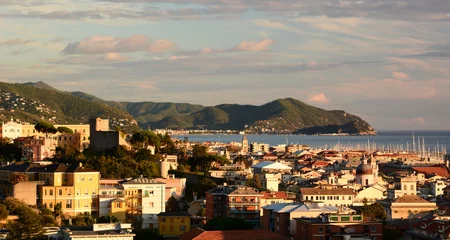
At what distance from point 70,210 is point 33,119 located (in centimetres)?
9141

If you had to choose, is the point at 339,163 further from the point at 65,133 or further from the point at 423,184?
the point at 65,133

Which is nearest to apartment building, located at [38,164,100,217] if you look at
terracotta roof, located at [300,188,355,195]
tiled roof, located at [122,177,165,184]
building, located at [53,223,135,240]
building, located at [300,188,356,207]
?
tiled roof, located at [122,177,165,184]

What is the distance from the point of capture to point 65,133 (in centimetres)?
9488

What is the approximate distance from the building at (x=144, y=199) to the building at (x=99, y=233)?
1294 cm

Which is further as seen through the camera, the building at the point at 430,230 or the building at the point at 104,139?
the building at the point at 104,139

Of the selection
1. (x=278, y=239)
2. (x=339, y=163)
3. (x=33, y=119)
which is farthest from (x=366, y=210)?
(x=33, y=119)

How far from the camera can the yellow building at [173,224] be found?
68.3 metres

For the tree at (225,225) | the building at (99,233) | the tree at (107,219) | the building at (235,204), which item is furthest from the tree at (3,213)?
the building at (235,204)

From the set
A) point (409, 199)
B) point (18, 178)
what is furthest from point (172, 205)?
point (409, 199)

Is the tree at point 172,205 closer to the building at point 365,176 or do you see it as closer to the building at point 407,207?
the building at point 407,207

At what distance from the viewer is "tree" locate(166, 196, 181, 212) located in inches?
3051

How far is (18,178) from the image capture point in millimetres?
73312

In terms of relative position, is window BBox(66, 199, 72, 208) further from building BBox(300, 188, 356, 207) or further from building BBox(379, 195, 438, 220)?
building BBox(379, 195, 438, 220)

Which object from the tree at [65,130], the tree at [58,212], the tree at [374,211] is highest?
the tree at [65,130]
